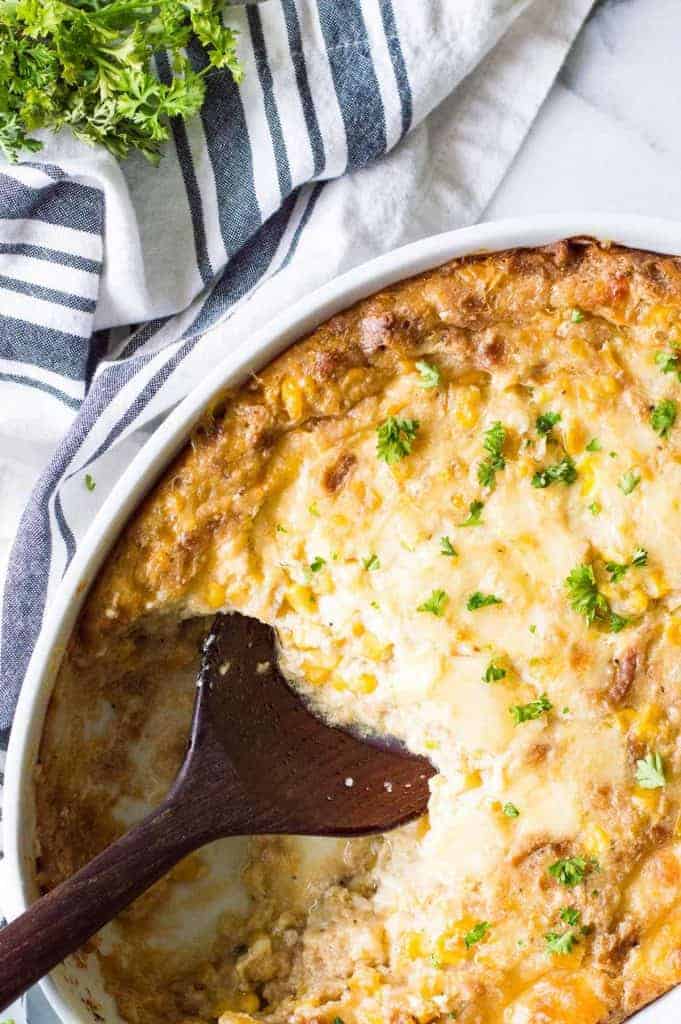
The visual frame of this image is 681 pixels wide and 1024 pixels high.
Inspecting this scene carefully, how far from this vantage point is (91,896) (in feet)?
9.59

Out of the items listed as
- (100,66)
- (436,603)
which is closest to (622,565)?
(436,603)

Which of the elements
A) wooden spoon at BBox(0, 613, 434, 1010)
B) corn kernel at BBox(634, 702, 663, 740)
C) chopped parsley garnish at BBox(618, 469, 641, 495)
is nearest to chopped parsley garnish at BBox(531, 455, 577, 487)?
chopped parsley garnish at BBox(618, 469, 641, 495)

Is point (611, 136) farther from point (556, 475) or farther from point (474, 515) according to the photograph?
point (474, 515)

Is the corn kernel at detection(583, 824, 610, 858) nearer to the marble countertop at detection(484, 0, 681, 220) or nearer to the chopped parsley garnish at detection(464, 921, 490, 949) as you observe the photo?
the chopped parsley garnish at detection(464, 921, 490, 949)

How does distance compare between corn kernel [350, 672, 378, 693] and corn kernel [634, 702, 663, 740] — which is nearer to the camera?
corn kernel [634, 702, 663, 740]

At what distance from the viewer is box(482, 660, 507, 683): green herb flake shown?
9.89 ft

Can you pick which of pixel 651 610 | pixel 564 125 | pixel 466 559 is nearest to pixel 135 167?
pixel 564 125

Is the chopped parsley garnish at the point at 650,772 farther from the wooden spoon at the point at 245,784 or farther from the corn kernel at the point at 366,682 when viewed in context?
the corn kernel at the point at 366,682

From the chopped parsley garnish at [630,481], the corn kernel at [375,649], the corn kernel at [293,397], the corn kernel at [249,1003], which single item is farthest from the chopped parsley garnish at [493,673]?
the corn kernel at [249,1003]

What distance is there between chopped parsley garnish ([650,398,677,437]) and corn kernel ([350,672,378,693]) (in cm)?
92

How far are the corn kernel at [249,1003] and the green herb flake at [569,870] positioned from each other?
87 cm

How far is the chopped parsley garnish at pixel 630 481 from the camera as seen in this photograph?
2.99m

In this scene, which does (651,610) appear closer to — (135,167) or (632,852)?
(632,852)

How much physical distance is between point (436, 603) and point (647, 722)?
58 centimetres
